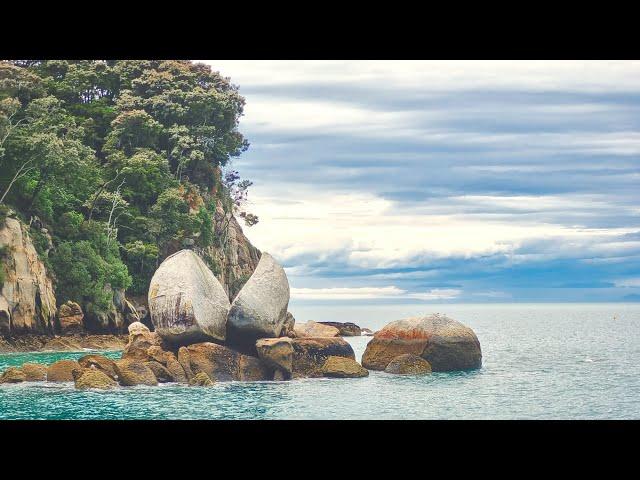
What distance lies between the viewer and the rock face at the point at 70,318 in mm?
34406

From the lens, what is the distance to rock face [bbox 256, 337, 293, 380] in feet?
77.3

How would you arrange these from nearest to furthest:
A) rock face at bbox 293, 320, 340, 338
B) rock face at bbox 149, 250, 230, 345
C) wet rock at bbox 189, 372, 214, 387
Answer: wet rock at bbox 189, 372, 214, 387, rock face at bbox 149, 250, 230, 345, rock face at bbox 293, 320, 340, 338

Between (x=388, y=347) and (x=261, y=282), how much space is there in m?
4.54

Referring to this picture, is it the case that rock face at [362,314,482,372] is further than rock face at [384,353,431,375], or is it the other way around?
rock face at [362,314,482,372]

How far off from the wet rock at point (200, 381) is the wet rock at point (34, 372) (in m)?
3.79

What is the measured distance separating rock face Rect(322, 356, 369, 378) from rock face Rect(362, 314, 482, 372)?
5.00 ft

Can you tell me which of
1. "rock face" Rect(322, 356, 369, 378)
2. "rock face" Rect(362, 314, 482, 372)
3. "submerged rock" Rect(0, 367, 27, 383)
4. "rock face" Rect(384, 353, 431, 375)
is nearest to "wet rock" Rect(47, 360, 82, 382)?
"submerged rock" Rect(0, 367, 27, 383)

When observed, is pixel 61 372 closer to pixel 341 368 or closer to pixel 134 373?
pixel 134 373

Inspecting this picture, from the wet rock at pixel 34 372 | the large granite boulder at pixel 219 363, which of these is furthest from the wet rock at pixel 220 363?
the wet rock at pixel 34 372

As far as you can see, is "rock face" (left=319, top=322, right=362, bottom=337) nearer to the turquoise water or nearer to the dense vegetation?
the dense vegetation
